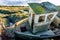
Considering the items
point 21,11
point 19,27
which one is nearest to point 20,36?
point 19,27

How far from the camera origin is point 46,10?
3.84 ft

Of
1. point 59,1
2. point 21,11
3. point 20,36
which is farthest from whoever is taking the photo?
point 59,1

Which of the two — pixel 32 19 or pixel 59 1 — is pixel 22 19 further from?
pixel 59 1

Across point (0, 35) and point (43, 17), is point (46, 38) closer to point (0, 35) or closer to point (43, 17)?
point (43, 17)

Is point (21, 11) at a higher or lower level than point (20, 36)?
higher

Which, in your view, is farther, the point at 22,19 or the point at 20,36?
the point at 22,19

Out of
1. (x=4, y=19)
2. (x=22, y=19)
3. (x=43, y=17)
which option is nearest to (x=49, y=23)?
(x=43, y=17)

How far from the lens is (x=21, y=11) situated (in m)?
1.35

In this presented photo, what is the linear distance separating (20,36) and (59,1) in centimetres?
61

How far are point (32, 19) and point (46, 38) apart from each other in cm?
18

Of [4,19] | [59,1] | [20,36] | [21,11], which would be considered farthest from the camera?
[59,1]

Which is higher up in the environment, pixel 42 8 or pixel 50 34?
pixel 42 8

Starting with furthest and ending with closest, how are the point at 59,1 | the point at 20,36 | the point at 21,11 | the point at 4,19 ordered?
the point at 59,1
the point at 21,11
the point at 4,19
the point at 20,36

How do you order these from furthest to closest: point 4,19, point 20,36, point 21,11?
point 21,11 → point 4,19 → point 20,36
